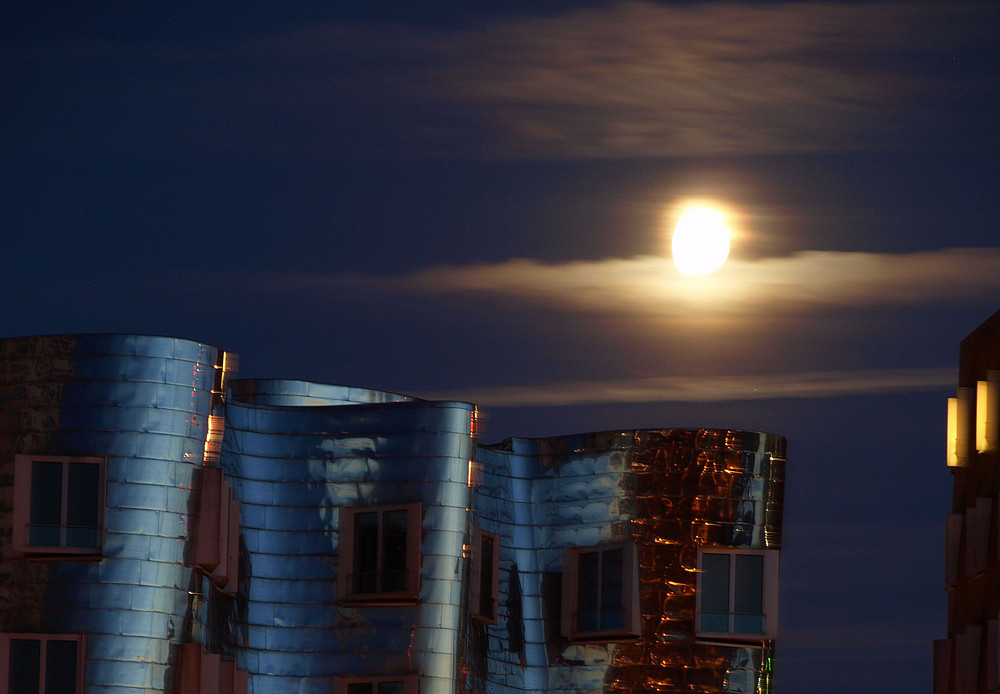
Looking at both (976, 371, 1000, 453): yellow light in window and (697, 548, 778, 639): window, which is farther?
(976, 371, 1000, 453): yellow light in window

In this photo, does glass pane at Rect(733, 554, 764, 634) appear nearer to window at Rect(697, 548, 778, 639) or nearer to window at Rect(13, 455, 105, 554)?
window at Rect(697, 548, 778, 639)

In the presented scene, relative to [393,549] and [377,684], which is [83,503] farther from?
[377,684]

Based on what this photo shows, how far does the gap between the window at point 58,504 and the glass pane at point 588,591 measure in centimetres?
984

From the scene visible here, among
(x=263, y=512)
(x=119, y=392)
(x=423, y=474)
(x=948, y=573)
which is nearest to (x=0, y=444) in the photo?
(x=119, y=392)

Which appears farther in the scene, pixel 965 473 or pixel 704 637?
pixel 965 473

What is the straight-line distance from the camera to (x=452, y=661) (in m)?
32.6

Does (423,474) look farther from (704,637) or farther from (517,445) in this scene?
(704,637)

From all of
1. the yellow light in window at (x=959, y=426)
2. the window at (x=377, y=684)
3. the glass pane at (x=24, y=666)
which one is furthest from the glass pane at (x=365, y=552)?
the yellow light in window at (x=959, y=426)

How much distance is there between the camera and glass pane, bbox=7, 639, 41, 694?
30.3m

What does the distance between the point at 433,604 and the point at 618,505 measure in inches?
194

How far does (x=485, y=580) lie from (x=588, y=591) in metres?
2.08

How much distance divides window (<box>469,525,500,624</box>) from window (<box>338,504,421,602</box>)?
219 centimetres

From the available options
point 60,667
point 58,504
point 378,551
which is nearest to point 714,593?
point 378,551

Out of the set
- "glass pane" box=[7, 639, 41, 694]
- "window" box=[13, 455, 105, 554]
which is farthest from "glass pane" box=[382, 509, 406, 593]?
"glass pane" box=[7, 639, 41, 694]
